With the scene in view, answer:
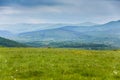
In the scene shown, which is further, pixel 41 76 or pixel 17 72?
pixel 17 72

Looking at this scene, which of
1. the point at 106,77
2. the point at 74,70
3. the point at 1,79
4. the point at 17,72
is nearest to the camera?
the point at 1,79

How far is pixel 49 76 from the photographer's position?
17438 millimetres

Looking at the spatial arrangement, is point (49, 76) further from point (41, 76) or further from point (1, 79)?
point (1, 79)

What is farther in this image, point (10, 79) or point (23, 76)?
point (23, 76)

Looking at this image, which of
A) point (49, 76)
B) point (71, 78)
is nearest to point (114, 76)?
point (71, 78)

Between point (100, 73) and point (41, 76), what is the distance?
4.08 metres

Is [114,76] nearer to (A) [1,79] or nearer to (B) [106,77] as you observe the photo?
(B) [106,77]

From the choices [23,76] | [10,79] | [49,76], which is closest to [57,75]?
[49,76]

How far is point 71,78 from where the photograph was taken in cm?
1658

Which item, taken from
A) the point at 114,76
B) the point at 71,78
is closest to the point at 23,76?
the point at 71,78

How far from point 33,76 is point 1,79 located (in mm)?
2532

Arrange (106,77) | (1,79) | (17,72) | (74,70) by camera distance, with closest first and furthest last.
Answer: (1,79)
(106,77)
(17,72)
(74,70)

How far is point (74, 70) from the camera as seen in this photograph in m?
19.9

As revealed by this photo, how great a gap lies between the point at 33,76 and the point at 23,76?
617 mm
